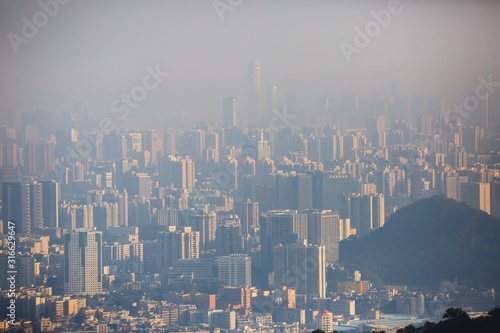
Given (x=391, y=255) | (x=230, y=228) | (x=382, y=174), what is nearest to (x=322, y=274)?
(x=391, y=255)

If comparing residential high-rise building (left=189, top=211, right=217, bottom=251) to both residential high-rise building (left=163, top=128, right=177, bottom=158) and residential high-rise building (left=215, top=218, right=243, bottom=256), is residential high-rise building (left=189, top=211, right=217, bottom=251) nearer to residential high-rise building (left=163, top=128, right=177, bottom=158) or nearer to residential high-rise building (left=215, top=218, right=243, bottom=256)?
residential high-rise building (left=215, top=218, right=243, bottom=256)

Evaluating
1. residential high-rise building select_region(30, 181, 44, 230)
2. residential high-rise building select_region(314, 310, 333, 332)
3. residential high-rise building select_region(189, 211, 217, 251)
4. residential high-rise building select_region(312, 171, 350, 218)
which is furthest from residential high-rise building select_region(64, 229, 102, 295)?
residential high-rise building select_region(312, 171, 350, 218)

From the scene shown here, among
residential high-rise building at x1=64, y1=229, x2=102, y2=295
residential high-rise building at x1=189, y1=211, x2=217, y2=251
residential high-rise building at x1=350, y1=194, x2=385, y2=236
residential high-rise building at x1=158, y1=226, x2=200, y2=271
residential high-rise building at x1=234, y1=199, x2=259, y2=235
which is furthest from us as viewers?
A: residential high-rise building at x1=234, y1=199, x2=259, y2=235

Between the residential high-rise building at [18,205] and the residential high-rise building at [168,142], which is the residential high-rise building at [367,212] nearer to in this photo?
the residential high-rise building at [168,142]

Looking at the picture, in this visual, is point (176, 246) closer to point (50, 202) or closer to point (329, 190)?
point (50, 202)

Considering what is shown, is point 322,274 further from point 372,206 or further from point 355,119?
point 355,119
